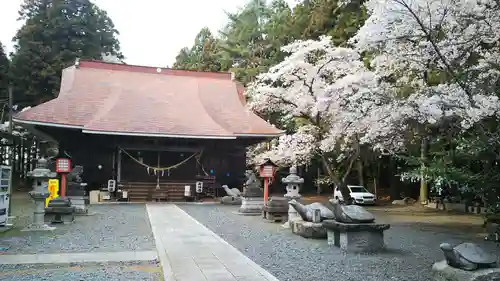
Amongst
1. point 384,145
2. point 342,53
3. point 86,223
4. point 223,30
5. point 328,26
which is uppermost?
point 223,30

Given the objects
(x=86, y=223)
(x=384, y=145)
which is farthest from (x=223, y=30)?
(x=86, y=223)

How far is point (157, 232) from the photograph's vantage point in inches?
388

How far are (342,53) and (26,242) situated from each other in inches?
530

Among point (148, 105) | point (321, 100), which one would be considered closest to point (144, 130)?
point (148, 105)

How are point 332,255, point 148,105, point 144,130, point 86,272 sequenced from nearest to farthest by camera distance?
1. point 86,272
2. point 332,255
3. point 144,130
4. point 148,105

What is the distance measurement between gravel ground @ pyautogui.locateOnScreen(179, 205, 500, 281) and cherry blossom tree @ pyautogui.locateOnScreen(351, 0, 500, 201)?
168 cm

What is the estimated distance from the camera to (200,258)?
22.2ft

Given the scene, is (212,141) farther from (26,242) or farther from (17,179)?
(17,179)

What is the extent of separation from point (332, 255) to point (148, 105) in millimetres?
15647

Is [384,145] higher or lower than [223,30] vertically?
lower

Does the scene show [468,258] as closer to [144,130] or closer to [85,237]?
[85,237]

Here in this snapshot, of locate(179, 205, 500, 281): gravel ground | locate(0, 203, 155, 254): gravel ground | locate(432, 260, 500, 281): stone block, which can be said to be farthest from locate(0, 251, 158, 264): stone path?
locate(432, 260, 500, 281): stone block

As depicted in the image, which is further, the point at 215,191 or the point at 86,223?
the point at 215,191

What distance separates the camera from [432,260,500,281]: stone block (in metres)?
4.96
